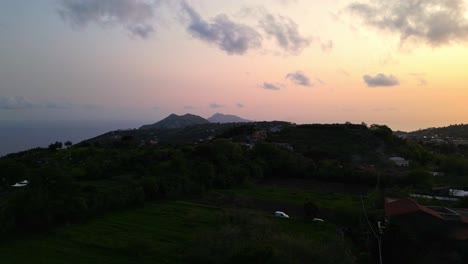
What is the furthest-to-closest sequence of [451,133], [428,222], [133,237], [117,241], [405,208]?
[451,133] → [405,208] → [428,222] → [133,237] → [117,241]

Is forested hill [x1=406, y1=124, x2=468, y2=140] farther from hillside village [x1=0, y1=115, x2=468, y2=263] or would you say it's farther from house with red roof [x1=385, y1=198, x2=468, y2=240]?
house with red roof [x1=385, y1=198, x2=468, y2=240]

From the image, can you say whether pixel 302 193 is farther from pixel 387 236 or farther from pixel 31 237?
pixel 31 237

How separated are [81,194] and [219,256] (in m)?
16.0

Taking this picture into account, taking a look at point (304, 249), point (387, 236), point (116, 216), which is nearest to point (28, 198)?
point (116, 216)

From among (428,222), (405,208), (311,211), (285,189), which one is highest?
(405,208)

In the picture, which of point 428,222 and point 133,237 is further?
point 428,222

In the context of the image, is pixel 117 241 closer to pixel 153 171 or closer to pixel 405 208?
pixel 153 171

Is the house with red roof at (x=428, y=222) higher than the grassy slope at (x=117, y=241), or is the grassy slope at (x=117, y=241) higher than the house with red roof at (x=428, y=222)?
the house with red roof at (x=428, y=222)

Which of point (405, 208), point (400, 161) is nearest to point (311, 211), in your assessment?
point (405, 208)

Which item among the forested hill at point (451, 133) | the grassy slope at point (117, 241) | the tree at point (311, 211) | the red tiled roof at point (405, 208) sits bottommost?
the grassy slope at point (117, 241)

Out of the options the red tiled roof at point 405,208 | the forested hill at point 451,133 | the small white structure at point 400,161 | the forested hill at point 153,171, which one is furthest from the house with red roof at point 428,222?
the forested hill at point 451,133

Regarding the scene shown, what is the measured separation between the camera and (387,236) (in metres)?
21.0

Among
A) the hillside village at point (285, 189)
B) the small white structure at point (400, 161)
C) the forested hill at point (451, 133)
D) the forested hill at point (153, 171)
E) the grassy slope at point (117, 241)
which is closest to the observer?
the grassy slope at point (117, 241)

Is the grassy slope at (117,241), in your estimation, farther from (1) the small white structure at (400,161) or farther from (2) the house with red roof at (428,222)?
(1) the small white structure at (400,161)
